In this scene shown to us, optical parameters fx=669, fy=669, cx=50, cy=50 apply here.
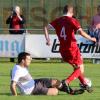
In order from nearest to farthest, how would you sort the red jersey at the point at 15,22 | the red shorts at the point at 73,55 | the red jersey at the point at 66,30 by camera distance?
1. the red jersey at the point at 66,30
2. the red shorts at the point at 73,55
3. the red jersey at the point at 15,22

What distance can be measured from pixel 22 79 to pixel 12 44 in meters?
11.2

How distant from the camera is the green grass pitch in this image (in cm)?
1183

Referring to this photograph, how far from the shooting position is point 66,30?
13039 mm

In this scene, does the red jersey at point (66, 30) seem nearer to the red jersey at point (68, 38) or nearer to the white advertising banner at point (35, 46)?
the red jersey at point (68, 38)

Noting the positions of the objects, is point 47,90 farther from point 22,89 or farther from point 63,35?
point 63,35

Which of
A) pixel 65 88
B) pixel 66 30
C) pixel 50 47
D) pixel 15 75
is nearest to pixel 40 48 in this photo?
pixel 50 47

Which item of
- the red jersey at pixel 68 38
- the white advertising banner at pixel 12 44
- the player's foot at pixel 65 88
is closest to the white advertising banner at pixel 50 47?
the white advertising banner at pixel 12 44

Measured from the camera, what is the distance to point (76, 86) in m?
14.4

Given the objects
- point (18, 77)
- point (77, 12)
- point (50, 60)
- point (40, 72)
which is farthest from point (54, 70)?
point (77, 12)

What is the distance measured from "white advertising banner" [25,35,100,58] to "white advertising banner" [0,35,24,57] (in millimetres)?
A: 212

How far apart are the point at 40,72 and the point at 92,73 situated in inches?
57.4

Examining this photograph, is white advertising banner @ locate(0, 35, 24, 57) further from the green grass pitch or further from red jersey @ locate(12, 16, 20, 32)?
red jersey @ locate(12, 16, 20, 32)

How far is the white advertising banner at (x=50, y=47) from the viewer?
75.7 feet

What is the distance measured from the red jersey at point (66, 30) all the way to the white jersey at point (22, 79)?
1359mm
